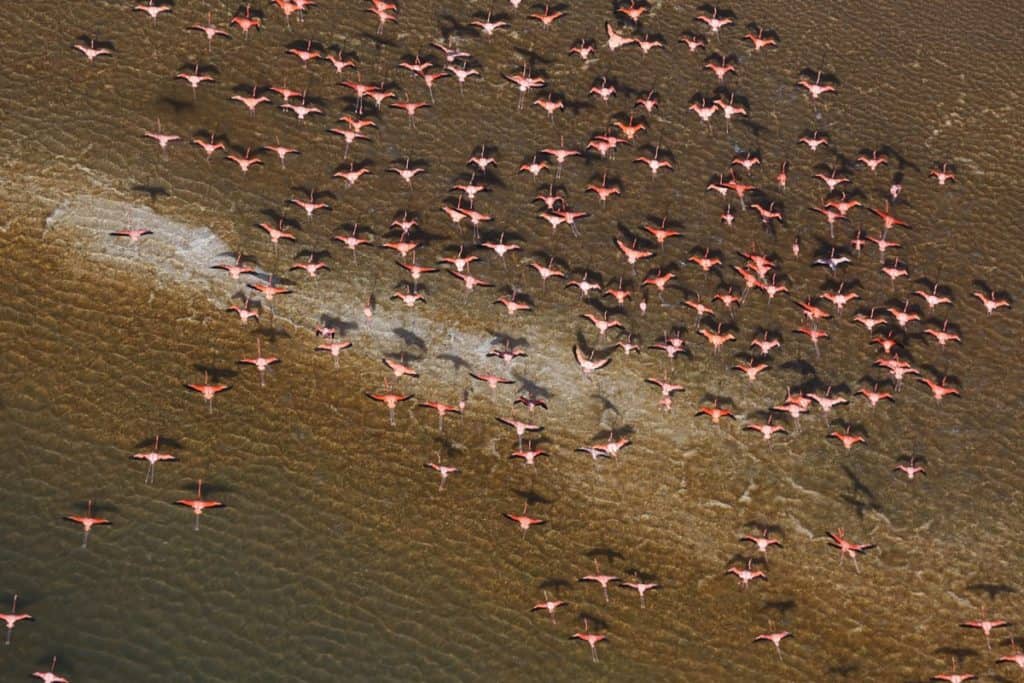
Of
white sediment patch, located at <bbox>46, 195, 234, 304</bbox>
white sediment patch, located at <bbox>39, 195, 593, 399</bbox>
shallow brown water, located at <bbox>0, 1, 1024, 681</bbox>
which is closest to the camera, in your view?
shallow brown water, located at <bbox>0, 1, 1024, 681</bbox>

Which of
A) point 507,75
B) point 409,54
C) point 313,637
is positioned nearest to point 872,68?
point 507,75

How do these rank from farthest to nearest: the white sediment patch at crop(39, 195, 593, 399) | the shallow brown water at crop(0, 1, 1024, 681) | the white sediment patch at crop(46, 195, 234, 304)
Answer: the white sediment patch at crop(46, 195, 234, 304)
the white sediment patch at crop(39, 195, 593, 399)
the shallow brown water at crop(0, 1, 1024, 681)

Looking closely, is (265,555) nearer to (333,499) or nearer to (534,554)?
(333,499)

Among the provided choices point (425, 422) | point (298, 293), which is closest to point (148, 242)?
point (298, 293)

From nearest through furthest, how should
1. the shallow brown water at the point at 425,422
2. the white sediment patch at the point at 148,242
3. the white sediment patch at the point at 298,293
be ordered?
the shallow brown water at the point at 425,422 < the white sediment patch at the point at 298,293 < the white sediment patch at the point at 148,242

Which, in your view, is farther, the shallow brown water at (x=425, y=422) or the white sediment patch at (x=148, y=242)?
the white sediment patch at (x=148, y=242)

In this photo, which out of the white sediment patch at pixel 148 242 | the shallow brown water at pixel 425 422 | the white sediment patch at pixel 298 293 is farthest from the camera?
the white sediment patch at pixel 148 242

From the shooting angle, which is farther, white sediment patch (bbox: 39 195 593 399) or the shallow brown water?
white sediment patch (bbox: 39 195 593 399)

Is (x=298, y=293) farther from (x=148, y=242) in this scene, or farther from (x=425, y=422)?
(x=425, y=422)
